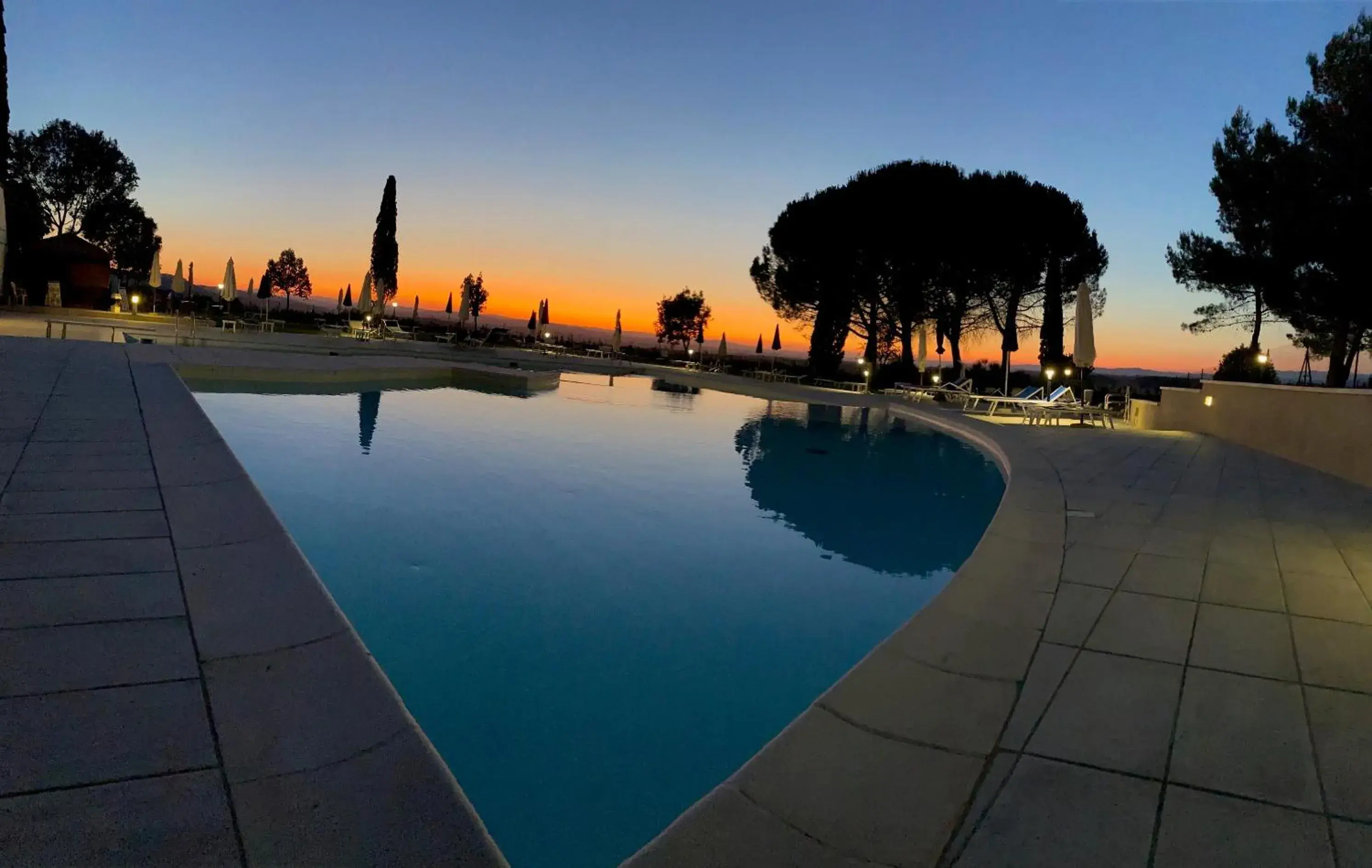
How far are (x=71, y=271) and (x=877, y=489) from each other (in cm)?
3435

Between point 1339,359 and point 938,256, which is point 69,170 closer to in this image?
point 938,256

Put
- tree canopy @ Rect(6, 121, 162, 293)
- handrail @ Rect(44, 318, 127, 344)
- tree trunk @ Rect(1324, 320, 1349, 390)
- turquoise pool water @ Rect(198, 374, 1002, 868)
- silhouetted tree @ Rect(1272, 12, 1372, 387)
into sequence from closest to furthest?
turquoise pool water @ Rect(198, 374, 1002, 868) < silhouetted tree @ Rect(1272, 12, 1372, 387) < handrail @ Rect(44, 318, 127, 344) < tree trunk @ Rect(1324, 320, 1349, 390) < tree canopy @ Rect(6, 121, 162, 293)

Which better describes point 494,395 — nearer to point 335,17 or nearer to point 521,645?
point 335,17

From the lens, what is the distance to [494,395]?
580 inches

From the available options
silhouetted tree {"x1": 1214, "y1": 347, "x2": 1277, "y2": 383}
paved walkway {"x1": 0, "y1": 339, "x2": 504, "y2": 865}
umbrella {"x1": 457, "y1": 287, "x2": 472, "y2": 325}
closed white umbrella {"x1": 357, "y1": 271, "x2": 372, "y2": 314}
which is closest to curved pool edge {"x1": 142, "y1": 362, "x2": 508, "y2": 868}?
paved walkway {"x1": 0, "y1": 339, "x2": 504, "y2": 865}

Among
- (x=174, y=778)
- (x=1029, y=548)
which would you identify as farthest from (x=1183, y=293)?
(x=174, y=778)

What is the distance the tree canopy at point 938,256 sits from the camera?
84.8 feet

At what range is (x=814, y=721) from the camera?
2.26 m

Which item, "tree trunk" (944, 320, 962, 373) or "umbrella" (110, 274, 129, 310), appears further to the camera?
"umbrella" (110, 274, 129, 310)

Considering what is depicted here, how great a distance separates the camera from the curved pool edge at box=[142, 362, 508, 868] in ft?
4.98

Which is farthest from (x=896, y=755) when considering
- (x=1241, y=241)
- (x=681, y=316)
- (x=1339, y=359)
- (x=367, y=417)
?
(x=681, y=316)

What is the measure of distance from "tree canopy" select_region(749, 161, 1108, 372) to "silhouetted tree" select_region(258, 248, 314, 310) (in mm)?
55406

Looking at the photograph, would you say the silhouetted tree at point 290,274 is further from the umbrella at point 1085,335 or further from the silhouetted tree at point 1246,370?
the silhouetted tree at point 1246,370

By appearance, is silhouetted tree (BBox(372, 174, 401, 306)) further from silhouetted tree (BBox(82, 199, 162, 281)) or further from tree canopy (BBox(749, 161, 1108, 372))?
tree canopy (BBox(749, 161, 1108, 372))
